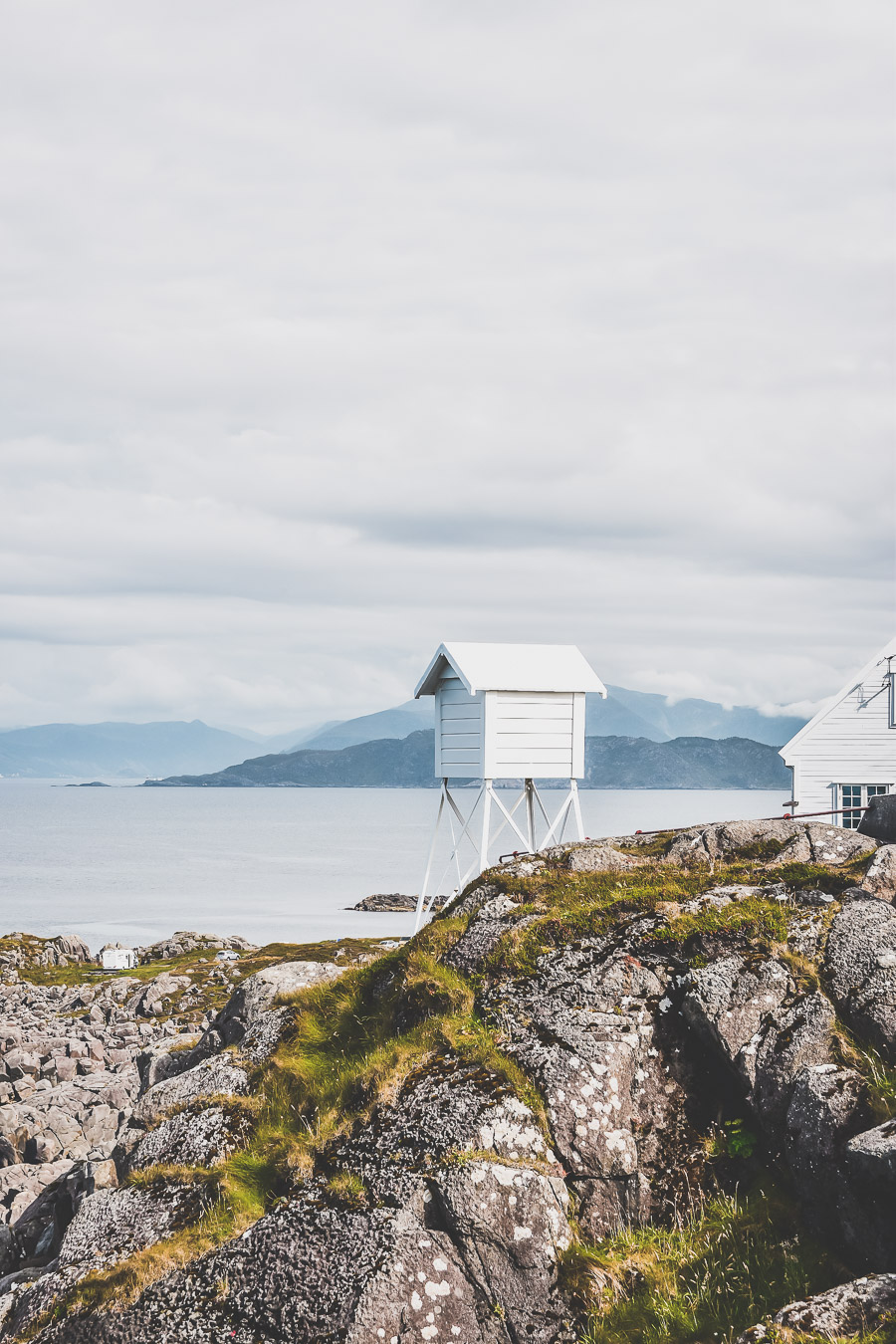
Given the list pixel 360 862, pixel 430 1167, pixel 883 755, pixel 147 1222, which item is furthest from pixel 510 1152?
pixel 360 862

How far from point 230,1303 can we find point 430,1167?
1.82 meters

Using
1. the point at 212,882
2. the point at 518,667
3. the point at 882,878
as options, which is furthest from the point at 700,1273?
the point at 212,882

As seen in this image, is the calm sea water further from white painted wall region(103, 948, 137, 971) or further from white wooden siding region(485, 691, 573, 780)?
white wooden siding region(485, 691, 573, 780)

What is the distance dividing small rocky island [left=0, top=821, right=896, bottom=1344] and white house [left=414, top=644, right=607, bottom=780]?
47.1 ft

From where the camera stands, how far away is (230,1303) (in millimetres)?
8320

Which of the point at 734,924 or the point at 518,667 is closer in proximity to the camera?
the point at 734,924

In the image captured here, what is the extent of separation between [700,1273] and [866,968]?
9.70 feet

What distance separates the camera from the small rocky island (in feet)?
26.1

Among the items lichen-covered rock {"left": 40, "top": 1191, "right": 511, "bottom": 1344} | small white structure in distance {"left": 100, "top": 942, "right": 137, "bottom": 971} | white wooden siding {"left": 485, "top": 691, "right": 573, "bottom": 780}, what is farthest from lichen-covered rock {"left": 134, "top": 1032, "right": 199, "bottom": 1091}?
small white structure in distance {"left": 100, "top": 942, "right": 137, "bottom": 971}

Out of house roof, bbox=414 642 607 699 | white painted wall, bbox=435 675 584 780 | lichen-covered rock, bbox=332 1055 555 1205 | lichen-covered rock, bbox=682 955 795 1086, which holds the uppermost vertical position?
house roof, bbox=414 642 607 699

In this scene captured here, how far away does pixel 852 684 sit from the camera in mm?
36406

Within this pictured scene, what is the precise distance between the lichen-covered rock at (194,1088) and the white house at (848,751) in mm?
28555

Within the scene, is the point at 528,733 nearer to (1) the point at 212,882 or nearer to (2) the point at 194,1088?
(2) the point at 194,1088

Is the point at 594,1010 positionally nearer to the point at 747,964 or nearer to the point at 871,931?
the point at 747,964
